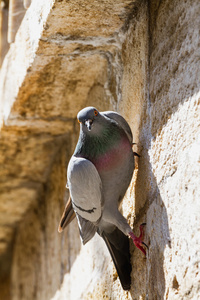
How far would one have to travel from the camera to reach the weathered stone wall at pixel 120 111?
4.75 feet

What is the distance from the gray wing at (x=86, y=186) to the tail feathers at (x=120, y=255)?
14 centimetres

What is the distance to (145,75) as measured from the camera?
1.80m

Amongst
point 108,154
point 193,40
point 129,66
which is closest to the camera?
point 193,40

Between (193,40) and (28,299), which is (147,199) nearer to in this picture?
(193,40)

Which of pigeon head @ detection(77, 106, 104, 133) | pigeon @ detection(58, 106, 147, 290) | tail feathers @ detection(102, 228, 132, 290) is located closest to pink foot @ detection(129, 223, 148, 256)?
pigeon @ detection(58, 106, 147, 290)

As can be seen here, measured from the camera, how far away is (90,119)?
1.61 m

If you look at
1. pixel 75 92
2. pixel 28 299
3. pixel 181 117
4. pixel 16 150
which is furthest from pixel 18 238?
pixel 181 117

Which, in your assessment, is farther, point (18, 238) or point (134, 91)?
point (18, 238)

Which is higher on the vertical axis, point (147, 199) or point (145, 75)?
point (145, 75)

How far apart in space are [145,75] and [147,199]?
1.44 feet

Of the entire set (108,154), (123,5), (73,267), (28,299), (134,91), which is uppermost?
(123,5)

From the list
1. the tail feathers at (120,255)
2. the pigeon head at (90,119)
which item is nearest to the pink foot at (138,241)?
the tail feathers at (120,255)

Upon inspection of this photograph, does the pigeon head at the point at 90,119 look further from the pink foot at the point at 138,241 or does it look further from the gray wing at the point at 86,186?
the pink foot at the point at 138,241

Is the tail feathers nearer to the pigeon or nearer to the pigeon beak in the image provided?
the pigeon
